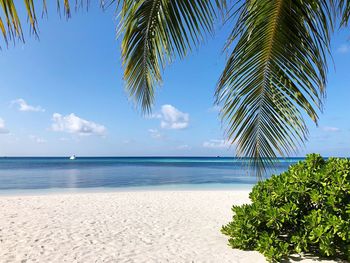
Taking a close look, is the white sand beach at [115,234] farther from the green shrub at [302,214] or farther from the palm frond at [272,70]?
the palm frond at [272,70]

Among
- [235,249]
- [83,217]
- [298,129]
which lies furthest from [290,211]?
[83,217]

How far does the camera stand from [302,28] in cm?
293

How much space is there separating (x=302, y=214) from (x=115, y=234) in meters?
3.54

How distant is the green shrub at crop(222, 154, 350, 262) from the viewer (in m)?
4.38

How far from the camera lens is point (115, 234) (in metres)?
6.21

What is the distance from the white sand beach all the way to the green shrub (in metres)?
0.34

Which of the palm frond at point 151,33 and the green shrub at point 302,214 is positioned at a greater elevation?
the palm frond at point 151,33

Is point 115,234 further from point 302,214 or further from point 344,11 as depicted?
point 344,11

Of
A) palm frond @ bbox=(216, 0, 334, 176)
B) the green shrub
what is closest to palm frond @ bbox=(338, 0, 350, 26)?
palm frond @ bbox=(216, 0, 334, 176)

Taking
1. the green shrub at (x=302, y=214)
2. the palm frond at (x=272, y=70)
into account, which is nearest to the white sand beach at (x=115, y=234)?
the green shrub at (x=302, y=214)

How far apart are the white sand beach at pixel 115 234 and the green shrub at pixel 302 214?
336 millimetres

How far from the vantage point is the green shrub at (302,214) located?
4383 millimetres

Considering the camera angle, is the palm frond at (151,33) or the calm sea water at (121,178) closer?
the palm frond at (151,33)

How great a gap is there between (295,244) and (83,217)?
5216 mm
